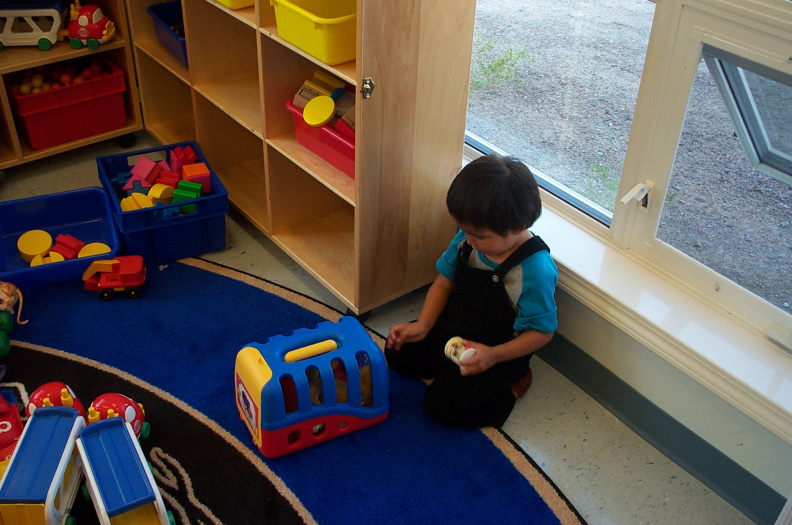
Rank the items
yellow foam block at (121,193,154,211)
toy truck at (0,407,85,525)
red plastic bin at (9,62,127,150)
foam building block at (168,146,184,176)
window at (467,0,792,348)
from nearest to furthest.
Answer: toy truck at (0,407,85,525) < window at (467,0,792,348) < yellow foam block at (121,193,154,211) < foam building block at (168,146,184,176) < red plastic bin at (9,62,127,150)

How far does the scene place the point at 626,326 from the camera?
1583 mm

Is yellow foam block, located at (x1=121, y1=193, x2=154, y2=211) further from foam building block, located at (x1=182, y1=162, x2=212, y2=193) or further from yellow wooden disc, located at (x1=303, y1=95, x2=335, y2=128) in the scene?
yellow wooden disc, located at (x1=303, y1=95, x2=335, y2=128)

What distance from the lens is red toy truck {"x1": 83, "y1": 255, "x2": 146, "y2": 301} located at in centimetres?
194

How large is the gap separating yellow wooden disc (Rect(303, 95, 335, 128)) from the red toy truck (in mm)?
600

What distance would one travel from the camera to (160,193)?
2074mm

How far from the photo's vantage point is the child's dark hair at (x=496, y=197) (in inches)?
57.4

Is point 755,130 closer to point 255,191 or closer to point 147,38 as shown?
point 255,191

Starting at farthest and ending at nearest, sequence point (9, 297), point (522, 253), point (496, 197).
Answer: point (9, 297)
point (522, 253)
point (496, 197)

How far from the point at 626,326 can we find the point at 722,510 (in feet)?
1.34

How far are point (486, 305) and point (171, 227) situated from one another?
926 millimetres

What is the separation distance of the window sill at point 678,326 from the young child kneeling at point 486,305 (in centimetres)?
13

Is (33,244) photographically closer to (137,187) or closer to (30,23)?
(137,187)

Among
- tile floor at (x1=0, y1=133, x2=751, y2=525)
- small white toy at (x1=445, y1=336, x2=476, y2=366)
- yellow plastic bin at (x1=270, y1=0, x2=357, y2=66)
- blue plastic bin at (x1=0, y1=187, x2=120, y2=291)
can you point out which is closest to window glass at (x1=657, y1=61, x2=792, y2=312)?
tile floor at (x1=0, y1=133, x2=751, y2=525)

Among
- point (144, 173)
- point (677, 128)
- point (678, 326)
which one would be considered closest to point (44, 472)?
point (144, 173)
